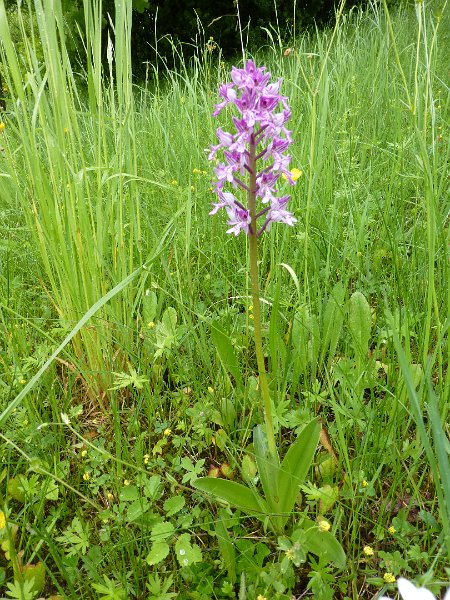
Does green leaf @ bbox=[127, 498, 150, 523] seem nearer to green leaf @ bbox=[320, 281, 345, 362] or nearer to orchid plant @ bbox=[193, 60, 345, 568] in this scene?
orchid plant @ bbox=[193, 60, 345, 568]

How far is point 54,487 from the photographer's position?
3.56ft

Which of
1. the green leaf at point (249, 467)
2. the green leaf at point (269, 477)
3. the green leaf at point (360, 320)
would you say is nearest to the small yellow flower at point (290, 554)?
the green leaf at point (269, 477)

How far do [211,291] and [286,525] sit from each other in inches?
32.5

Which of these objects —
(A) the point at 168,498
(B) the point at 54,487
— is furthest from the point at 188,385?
(B) the point at 54,487

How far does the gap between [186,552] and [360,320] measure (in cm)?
75

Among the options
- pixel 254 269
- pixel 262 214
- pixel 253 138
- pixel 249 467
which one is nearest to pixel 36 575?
pixel 249 467

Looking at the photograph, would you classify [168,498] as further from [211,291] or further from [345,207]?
[345,207]

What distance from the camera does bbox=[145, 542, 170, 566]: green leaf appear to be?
0.93 m

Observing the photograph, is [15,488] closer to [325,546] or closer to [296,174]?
[325,546]

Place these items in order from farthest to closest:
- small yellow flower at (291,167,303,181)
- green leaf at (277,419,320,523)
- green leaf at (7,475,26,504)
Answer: small yellow flower at (291,167,303,181)
green leaf at (7,475,26,504)
green leaf at (277,419,320,523)

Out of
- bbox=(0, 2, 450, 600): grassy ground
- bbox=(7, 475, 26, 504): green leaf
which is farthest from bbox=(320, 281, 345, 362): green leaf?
bbox=(7, 475, 26, 504): green leaf

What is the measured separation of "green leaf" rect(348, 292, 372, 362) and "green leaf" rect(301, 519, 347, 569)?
525 mm

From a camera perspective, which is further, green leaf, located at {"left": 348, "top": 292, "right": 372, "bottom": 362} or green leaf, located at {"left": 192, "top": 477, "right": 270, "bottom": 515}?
green leaf, located at {"left": 348, "top": 292, "right": 372, "bottom": 362}

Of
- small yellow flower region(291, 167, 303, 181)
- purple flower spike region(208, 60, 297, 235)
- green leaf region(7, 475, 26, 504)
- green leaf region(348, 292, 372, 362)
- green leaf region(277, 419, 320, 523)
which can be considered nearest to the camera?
purple flower spike region(208, 60, 297, 235)
